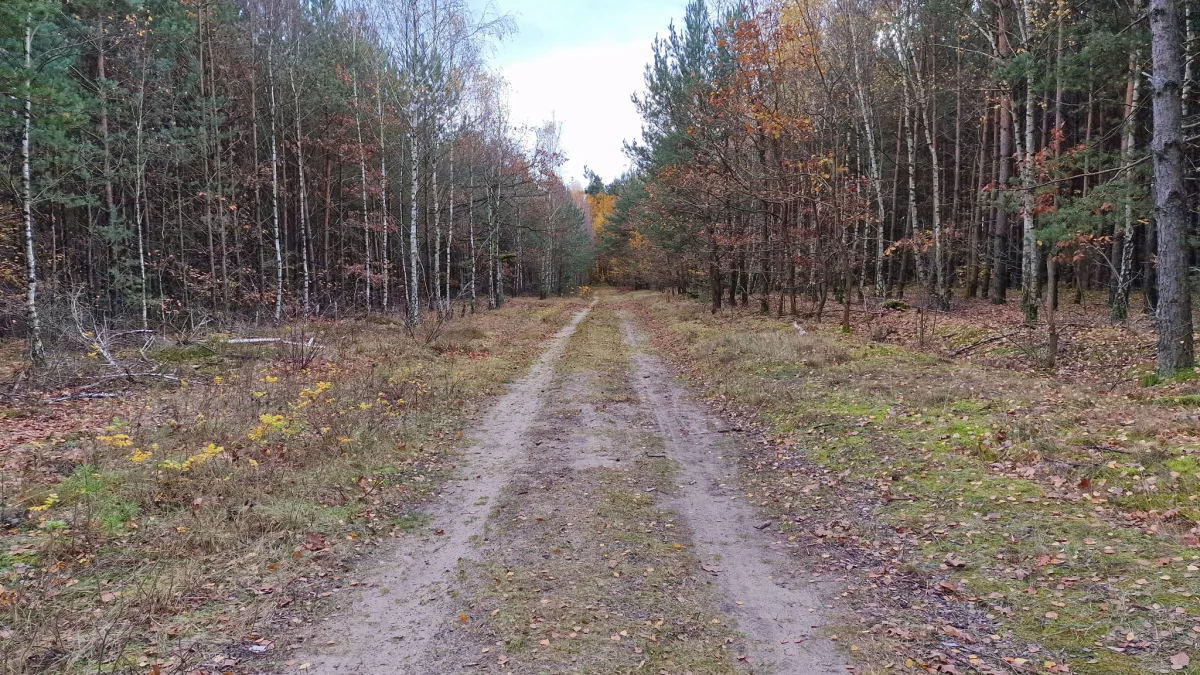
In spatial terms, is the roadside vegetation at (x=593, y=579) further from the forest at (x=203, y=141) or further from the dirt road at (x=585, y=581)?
the forest at (x=203, y=141)

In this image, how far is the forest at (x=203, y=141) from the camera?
14328 mm

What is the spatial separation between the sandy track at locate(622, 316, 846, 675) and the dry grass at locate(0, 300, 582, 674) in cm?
308

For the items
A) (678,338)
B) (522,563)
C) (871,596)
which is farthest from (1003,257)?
(522,563)

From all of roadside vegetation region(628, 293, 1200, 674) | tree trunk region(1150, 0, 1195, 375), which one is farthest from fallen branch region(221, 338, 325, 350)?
tree trunk region(1150, 0, 1195, 375)

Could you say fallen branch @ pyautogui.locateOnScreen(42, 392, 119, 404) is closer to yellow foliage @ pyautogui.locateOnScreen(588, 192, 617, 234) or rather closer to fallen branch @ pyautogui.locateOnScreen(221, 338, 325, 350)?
fallen branch @ pyautogui.locateOnScreen(221, 338, 325, 350)

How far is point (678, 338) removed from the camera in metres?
21.1

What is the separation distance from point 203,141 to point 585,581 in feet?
70.8

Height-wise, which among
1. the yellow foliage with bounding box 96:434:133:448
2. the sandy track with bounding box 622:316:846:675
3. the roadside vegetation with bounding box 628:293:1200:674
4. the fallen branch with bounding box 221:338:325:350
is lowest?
the sandy track with bounding box 622:316:846:675

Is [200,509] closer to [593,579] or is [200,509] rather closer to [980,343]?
[593,579]

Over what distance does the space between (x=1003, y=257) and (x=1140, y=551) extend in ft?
63.8

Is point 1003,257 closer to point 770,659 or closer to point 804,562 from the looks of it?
point 804,562

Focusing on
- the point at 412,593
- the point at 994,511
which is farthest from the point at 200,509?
the point at 994,511

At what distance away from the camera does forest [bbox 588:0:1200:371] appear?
38.8ft

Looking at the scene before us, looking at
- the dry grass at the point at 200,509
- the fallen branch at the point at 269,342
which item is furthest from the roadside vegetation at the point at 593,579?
the fallen branch at the point at 269,342
